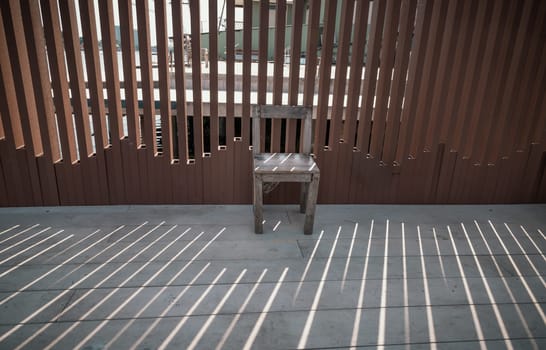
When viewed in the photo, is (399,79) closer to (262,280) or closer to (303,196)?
(303,196)

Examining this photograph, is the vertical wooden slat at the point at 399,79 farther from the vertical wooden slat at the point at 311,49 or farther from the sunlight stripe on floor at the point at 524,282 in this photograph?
the sunlight stripe on floor at the point at 524,282

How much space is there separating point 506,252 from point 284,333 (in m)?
1.70

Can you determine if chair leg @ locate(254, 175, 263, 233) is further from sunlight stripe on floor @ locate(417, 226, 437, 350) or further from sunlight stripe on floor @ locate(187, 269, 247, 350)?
sunlight stripe on floor @ locate(417, 226, 437, 350)

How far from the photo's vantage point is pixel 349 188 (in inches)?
113

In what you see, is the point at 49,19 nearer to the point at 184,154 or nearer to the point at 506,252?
the point at 184,154

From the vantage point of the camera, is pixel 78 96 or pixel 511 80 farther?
pixel 511 80

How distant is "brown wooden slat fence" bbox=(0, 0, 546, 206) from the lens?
7.64 ft

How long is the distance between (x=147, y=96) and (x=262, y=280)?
1.57 metres

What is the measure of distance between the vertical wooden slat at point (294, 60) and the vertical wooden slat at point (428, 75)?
1.00m

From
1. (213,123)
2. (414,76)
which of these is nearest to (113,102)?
(213,123)

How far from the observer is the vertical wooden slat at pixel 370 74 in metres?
2.49

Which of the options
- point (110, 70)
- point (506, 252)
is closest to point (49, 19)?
point (110, 70)

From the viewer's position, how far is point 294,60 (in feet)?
8.18

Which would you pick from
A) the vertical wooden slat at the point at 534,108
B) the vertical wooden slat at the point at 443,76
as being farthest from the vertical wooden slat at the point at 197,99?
the vertical wooden slat at the point at 534,108
